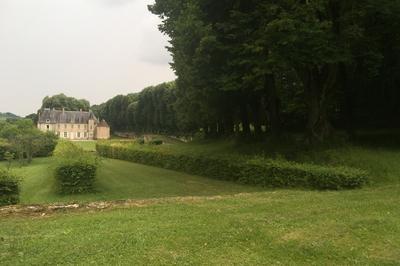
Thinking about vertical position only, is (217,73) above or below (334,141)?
above

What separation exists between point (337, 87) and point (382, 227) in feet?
60.2

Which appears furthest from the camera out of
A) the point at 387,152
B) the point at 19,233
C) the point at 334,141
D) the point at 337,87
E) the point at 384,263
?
the point at 337,87

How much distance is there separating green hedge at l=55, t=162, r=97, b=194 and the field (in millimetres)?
7244

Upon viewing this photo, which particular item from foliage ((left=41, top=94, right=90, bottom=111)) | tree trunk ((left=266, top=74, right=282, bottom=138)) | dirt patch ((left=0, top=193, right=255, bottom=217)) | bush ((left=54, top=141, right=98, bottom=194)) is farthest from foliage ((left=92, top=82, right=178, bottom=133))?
dirt patch ((left=0, top=193, right=255, bottom=217))

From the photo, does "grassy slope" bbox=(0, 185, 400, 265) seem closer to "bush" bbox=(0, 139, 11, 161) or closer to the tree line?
the tree line

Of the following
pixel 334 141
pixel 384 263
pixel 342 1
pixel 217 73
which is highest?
pixel 342 1

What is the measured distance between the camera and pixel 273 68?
18766mm

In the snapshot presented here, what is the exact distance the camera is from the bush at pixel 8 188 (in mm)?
15187

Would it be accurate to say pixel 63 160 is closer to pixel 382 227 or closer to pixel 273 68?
pixel 273 68

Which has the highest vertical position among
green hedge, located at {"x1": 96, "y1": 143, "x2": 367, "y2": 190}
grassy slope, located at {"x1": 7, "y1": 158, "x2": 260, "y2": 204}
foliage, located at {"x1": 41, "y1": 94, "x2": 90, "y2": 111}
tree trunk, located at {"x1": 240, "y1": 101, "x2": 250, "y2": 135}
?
foliage, located at {"x1": 41, "y1": 94, "x2": 90, "y2": 111}

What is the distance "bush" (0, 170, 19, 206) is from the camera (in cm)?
1519

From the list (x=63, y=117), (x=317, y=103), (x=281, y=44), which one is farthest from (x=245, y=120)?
(x=63, y=117)

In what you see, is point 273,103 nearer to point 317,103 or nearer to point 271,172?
point 317,103

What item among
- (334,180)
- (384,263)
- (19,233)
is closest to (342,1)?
(334,180)
